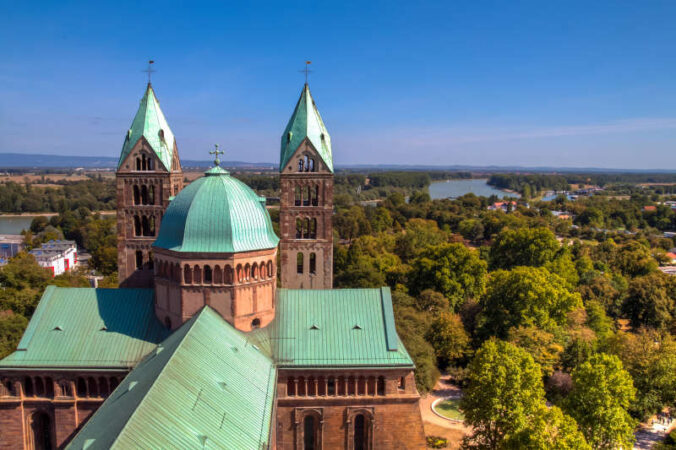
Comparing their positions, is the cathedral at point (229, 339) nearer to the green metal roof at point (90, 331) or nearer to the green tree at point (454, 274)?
the green metal roof at point (90, 331)

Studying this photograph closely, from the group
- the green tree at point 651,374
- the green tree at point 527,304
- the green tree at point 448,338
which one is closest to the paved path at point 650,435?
the green tree at point 651,374

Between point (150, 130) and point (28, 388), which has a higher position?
point (150, 130)

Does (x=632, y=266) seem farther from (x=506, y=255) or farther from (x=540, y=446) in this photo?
(x=540, y=446)

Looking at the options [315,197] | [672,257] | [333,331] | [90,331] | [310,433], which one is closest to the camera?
[310,433]

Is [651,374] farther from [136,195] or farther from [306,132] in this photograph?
[136,195]

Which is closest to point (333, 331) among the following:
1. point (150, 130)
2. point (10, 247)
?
point (150, 130)

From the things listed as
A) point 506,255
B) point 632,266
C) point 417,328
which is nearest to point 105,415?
point 417,328

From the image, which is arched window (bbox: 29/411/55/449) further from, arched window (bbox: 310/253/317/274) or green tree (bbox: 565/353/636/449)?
green tree (bbox: 565/353/636/449)
